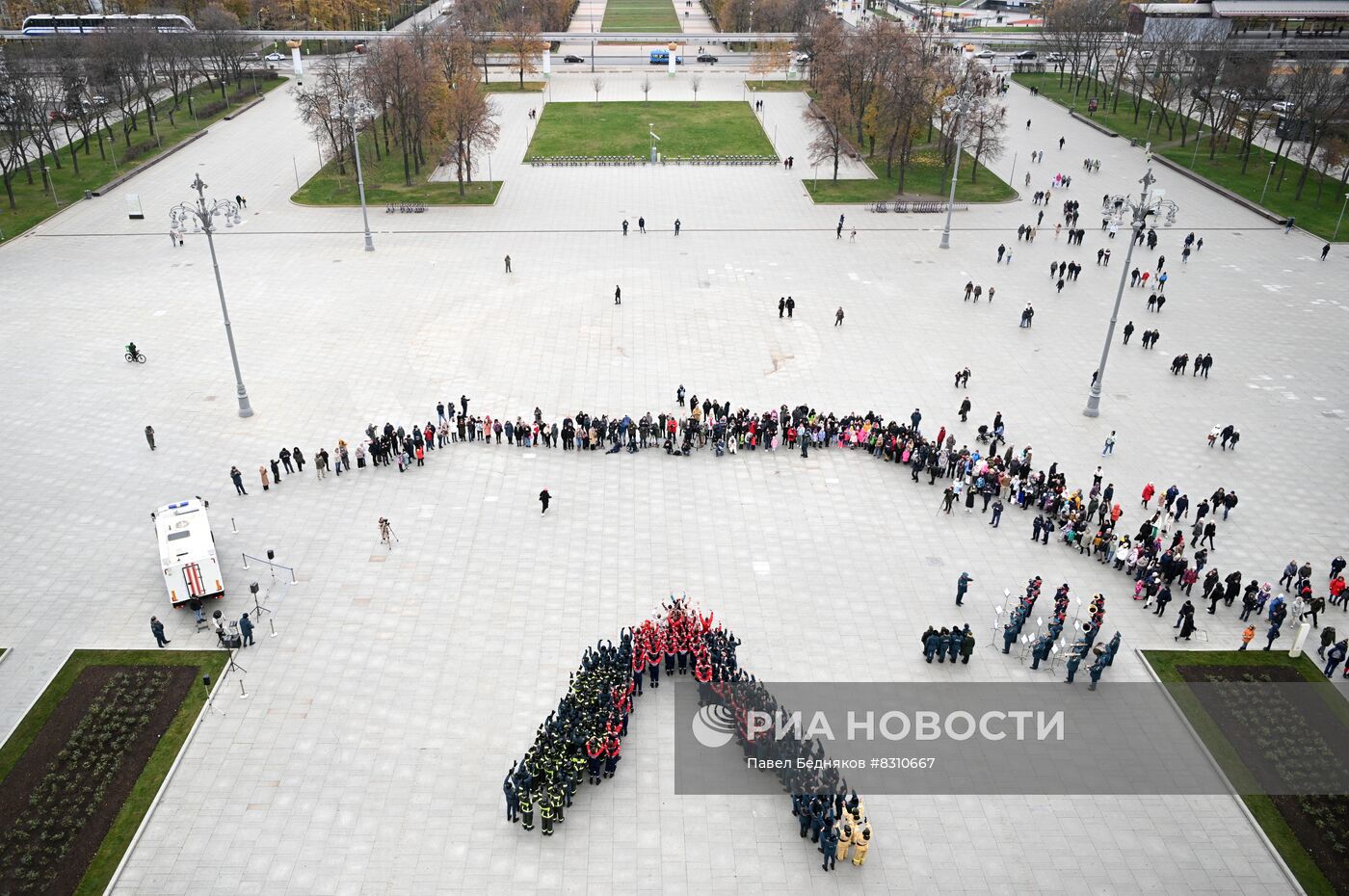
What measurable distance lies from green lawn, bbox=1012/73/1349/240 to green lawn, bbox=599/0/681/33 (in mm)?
55343

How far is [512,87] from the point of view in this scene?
85688 millimetres

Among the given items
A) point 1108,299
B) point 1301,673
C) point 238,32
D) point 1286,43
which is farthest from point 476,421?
point 1286,43

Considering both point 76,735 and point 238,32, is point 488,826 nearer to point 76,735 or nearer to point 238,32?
point 76,735

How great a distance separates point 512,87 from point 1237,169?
2301 inches

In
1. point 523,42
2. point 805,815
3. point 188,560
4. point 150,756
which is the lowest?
point 150,756

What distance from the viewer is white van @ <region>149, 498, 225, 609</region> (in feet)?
76.7

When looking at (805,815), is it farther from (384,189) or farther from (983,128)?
(384,189)

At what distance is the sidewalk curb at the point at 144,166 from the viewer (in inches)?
2226

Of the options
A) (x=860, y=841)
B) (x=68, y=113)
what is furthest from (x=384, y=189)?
(x=860, y=841)

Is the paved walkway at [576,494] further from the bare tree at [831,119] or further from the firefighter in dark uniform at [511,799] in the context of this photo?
the bare tree at [831,119]

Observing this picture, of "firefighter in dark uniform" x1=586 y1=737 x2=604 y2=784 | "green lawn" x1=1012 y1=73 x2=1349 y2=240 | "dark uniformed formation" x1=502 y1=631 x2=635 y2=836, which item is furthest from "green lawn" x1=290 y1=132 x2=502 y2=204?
"green lawn" x1=1012 y1=73 x2=1349 y2=240

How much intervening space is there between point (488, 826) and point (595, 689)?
3.39 meters

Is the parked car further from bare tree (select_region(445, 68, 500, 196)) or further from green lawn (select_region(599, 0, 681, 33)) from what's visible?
green lawn (select_region(599, 0, 681, 33))

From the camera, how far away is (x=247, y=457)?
30.4m
